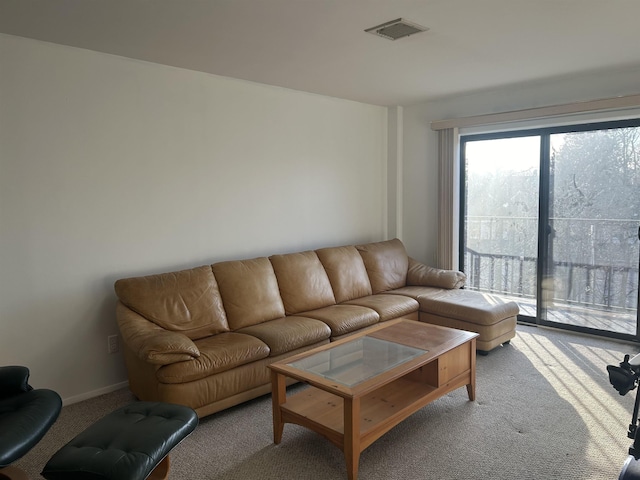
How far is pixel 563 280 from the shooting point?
470 centimetres

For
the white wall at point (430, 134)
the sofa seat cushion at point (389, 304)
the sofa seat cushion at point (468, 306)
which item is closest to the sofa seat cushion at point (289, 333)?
the sofa seat cushion at point (389, 304)

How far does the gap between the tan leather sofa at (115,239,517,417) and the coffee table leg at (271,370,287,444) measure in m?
0.45

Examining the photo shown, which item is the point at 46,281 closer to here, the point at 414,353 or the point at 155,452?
the point at 155,452

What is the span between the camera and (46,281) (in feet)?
10.4

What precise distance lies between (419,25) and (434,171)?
8.98 ft

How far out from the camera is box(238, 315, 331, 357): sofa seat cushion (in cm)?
332

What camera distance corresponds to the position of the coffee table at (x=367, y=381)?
2404 millimetres

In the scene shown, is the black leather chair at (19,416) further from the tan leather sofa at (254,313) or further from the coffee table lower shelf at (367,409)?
the coffee table lower shelf at (367,409)

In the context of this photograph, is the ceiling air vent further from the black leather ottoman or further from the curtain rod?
the black leather ottoman

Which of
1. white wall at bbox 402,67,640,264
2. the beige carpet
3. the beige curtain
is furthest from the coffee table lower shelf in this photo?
white wall at bbox 402,67,640,264

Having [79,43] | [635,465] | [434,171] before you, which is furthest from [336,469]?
[434,171]

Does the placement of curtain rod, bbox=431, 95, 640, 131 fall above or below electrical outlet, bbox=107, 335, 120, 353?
above

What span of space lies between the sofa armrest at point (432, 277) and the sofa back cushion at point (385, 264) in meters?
0.08

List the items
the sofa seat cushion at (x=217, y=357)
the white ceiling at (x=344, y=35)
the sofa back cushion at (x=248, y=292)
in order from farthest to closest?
the sofa back cushion at (x=248, y=292) → the sofa seat cushion at (x=217, y=357) → the white ceiling at (x=344, y=35)
